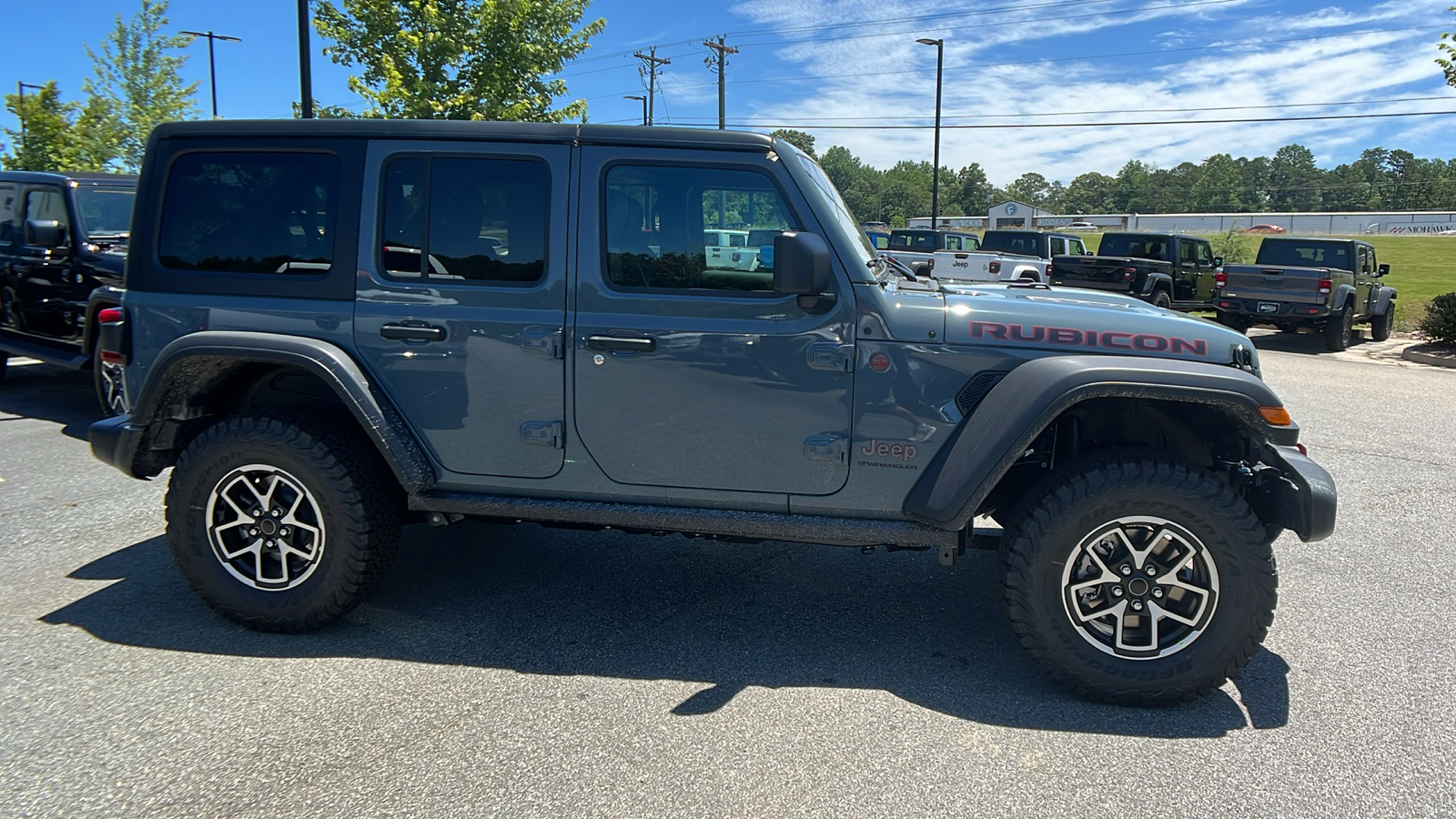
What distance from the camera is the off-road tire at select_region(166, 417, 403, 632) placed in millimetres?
3643

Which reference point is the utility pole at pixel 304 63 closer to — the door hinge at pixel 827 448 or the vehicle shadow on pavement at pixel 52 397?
the vehicle shadow on pavement at pixel 52 397

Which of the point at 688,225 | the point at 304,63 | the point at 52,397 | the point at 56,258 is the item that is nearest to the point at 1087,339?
the point at 688,225

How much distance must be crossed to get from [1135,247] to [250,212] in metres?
19.7

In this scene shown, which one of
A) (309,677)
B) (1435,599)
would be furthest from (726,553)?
(1435,599)

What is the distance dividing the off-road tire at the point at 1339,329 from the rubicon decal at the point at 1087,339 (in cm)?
1420

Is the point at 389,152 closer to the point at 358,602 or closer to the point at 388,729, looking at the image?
the point at 358,602

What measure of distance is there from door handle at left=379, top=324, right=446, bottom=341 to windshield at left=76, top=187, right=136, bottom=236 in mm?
6240

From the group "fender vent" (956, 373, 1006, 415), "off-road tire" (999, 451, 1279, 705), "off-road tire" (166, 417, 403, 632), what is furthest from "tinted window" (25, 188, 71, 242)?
"off-road tire" (999, 451, 1279, 705)

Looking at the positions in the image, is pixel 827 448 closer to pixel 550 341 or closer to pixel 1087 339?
pixel 1087 339

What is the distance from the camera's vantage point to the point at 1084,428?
3652 millimetres

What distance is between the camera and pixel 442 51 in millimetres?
14297

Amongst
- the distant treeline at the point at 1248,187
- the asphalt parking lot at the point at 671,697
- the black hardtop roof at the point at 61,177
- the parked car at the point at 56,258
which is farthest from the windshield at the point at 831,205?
the distant treeline at the point at 1248,187

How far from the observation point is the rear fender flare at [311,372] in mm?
3553

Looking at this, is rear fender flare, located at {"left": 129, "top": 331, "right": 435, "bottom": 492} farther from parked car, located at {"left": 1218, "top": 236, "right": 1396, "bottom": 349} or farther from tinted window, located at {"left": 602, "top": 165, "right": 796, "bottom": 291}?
parked car, located at {"left": 1218, "top": 236, "right": 1396, "bottom": 349}
